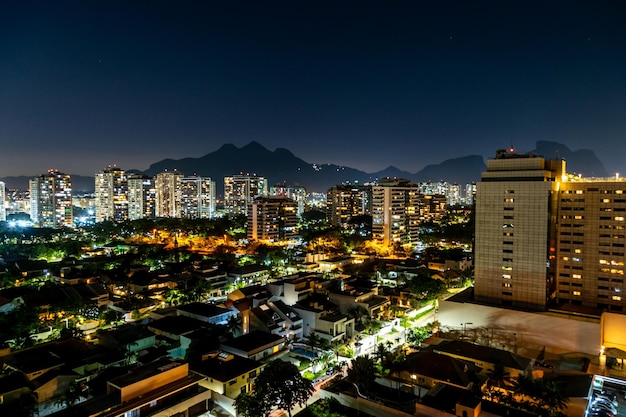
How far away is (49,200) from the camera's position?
196 feet

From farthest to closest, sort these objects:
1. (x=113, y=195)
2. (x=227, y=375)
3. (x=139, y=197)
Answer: (x=139, y=197) → (x=113, y=195) → (x=227, y=375)

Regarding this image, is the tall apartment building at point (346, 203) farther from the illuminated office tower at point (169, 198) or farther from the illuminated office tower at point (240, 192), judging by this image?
the illuminated office tower at point (169, 198)

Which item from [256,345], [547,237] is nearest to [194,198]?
[256,345]

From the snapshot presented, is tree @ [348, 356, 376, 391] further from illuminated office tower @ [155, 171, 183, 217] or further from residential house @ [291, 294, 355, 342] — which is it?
illuminated office tower @ [155, 171, 183, 217]

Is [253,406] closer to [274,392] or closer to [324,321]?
[274,392]

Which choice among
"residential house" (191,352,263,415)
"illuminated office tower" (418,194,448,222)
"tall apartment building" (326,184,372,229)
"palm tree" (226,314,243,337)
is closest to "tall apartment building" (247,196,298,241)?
"tall apartment building" (326,184,372,229)

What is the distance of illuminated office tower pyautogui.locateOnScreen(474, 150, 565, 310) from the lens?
1689 cm

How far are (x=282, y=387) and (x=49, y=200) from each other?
63.4 metres

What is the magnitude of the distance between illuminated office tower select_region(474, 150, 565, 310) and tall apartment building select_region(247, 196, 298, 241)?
29345mm

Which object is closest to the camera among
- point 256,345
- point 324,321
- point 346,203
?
point 256,345

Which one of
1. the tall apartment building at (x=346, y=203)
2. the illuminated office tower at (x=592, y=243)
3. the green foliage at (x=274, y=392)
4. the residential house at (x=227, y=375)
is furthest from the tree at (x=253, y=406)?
the tall apartment building at (x=346, y=203)

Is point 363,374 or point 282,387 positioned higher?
point 282,387

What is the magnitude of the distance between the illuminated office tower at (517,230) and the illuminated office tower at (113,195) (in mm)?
62751

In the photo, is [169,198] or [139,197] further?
[169,198]
